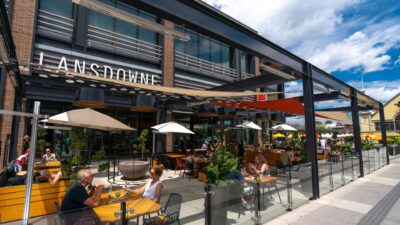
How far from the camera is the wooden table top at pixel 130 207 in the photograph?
2.74 meters

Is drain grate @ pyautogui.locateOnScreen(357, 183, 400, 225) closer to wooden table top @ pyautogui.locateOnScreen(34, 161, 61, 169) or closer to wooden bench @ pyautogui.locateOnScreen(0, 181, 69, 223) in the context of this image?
wooden bench @ pyautogui.locateOnScreen(0, 181, 69, 223)

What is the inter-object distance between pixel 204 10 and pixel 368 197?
21.4ft

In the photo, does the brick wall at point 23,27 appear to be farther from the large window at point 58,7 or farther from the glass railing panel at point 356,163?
the glass railing panel at point 356,163

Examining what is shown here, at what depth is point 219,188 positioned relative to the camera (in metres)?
3.60

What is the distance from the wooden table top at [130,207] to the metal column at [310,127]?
4.60 m

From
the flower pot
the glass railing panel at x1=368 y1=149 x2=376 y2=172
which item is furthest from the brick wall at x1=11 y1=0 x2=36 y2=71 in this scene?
the glass railing panel at x1=368 y1=149 x2=376 y2=172

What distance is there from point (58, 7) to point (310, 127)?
12.2 meters

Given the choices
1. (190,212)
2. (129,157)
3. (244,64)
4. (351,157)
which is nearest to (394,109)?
(244,64)

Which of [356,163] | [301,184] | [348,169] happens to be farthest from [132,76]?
[356,163]

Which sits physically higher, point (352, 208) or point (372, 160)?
point (372, 160)

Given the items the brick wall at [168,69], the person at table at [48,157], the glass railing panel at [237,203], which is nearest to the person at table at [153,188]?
the glass railing panel at [237,203]

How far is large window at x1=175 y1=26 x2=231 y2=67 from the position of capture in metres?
15.7

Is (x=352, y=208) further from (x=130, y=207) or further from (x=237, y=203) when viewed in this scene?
(x=130, y=207)

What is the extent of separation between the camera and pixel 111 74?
37.7 feet
